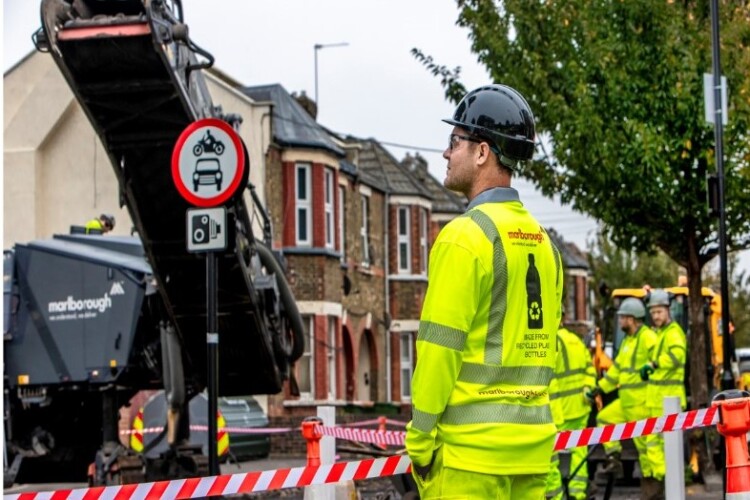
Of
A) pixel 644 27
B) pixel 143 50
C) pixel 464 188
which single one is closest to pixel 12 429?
pixel 143 50

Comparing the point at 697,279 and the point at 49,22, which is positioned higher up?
the point at 49,22

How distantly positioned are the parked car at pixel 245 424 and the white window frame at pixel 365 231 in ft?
36.8

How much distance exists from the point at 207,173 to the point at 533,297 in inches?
221

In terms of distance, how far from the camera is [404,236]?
140 feet

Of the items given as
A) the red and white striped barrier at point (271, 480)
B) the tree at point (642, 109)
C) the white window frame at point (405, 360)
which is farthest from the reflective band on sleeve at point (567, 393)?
the white window frame at point (405, 360)

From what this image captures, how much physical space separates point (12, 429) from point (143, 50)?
6.14m

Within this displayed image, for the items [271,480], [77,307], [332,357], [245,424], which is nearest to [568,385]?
[77,307]

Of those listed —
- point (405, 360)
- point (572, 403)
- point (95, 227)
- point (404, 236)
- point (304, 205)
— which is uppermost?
point (304, 205)

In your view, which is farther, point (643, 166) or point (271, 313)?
point (643, 166)

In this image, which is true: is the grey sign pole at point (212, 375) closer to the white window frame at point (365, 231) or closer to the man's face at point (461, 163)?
the man's face at point (461, 163)

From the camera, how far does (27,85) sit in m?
36.2

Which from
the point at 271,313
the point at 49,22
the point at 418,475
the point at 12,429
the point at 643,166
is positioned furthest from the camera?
the point at 643,166

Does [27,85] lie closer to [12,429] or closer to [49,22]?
[12,429]

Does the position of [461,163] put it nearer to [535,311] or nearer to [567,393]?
[535,311]
